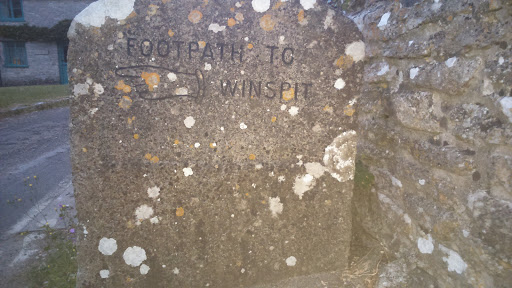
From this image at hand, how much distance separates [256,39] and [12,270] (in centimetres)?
246

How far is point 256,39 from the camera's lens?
179 cm

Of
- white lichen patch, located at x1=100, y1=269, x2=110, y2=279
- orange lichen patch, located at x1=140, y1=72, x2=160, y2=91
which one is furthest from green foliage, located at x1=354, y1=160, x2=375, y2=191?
white lichen patch, located at x1=100, y1=269, x2=110, y2=279

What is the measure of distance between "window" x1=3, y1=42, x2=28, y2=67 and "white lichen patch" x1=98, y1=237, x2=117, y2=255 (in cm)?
1822

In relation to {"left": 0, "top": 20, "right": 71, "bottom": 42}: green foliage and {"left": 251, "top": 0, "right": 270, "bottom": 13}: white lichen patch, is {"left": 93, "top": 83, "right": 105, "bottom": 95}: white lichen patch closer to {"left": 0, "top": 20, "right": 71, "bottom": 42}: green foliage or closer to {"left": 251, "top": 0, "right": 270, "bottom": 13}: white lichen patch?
{"left": 251, "top": 0, "right": 270, "bottom": 13}: white lichen patch

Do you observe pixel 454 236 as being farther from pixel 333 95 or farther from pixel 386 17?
pixel 386 17

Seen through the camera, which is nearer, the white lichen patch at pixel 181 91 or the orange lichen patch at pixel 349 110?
the white lichen patch at pixel 181 91

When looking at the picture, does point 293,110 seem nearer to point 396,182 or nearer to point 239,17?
point 239,17

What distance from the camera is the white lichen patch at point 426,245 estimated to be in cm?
160

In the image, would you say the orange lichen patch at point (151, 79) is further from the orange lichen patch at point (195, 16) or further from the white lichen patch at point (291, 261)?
the white lichen patch at point (291, 261)

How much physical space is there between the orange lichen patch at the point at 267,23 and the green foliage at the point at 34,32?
57.5 ft

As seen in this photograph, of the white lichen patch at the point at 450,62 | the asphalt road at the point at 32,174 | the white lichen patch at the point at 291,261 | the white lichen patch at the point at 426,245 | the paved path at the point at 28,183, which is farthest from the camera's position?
the asphalt road at the point at 32,174

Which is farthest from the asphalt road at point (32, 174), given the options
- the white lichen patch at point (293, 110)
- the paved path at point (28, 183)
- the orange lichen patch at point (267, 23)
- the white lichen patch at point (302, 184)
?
the orange lichen patch at point (267, 23)

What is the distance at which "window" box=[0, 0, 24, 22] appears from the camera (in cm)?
1602

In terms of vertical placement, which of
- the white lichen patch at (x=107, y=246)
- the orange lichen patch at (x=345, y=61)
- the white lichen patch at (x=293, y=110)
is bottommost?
the white lichen patch at (x=107, y=246)
